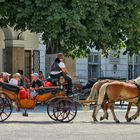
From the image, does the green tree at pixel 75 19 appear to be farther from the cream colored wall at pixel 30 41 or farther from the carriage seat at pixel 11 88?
the carriage seat at pixel 11 88

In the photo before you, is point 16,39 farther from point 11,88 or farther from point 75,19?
point 11,88

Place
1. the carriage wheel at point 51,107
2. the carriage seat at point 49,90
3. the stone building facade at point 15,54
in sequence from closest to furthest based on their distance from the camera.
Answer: the carriage wheel at point 51,107
the carriage seat at point 49,90
the stone building facade at point 15,54

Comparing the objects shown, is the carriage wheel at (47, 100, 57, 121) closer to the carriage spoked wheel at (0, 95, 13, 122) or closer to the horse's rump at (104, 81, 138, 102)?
the carriage spoked wheel at (0, 95, 13, 122)

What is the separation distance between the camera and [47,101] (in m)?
19.7

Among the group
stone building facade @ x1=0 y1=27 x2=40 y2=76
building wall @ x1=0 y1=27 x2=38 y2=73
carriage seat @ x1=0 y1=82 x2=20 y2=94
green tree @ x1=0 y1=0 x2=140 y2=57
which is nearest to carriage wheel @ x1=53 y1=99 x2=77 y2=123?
carriage seat @ x1=0 y1=82 x2=20 y2=94

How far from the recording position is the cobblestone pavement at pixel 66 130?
1494cm

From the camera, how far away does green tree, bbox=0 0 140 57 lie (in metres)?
27.5

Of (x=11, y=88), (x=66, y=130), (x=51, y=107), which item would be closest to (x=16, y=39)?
(x=11, y=88)

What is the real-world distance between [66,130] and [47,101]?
325 centimetres

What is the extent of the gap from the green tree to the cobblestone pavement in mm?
7728

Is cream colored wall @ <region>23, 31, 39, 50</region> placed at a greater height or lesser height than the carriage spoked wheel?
greater

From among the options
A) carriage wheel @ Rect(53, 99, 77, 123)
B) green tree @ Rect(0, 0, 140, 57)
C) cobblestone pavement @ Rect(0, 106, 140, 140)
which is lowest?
cobblestone pavement @ Rect(0, 106, 140, 140)

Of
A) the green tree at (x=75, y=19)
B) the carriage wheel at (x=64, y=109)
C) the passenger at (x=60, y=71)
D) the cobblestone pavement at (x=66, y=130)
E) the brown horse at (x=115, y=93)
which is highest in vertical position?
the green tree at (x=75, y=19)

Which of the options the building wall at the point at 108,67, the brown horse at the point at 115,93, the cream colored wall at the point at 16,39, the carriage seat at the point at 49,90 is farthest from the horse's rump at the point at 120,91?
the building wall at the point at 108,67
